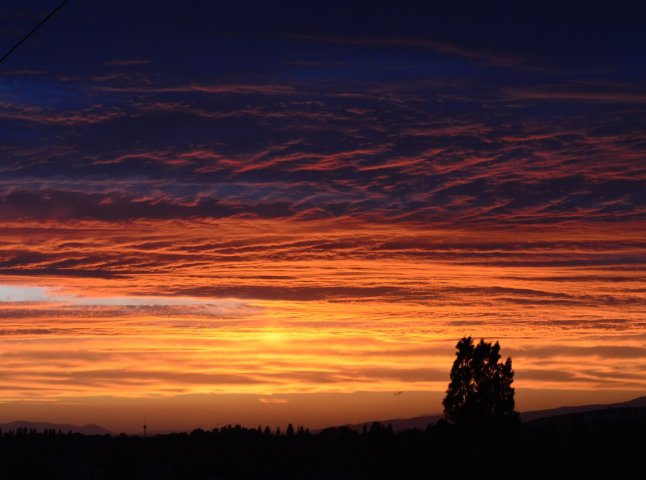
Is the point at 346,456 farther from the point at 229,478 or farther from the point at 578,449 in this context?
the point at 578,449

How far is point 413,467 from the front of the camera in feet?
189

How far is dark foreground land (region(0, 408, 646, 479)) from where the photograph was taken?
53.2m

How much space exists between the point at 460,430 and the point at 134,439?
33030 millimetres

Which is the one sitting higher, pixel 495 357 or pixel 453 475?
pixel 495 357

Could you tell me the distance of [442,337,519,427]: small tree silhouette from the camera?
2191 inches

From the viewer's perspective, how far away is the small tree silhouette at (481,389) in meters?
55.7

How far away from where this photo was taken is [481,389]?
5603cm

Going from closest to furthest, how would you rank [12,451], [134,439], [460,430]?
[460,430] → [12,451] → [134,439]

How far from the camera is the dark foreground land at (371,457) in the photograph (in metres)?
53.2

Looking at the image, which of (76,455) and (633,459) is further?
(76,455)

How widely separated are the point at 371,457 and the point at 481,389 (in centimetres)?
976

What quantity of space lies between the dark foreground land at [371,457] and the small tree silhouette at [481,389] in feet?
2.87

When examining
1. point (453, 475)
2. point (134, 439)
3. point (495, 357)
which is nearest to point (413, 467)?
point (453, 475)

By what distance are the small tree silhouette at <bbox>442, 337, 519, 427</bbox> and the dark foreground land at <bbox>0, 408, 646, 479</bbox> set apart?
0.88m
